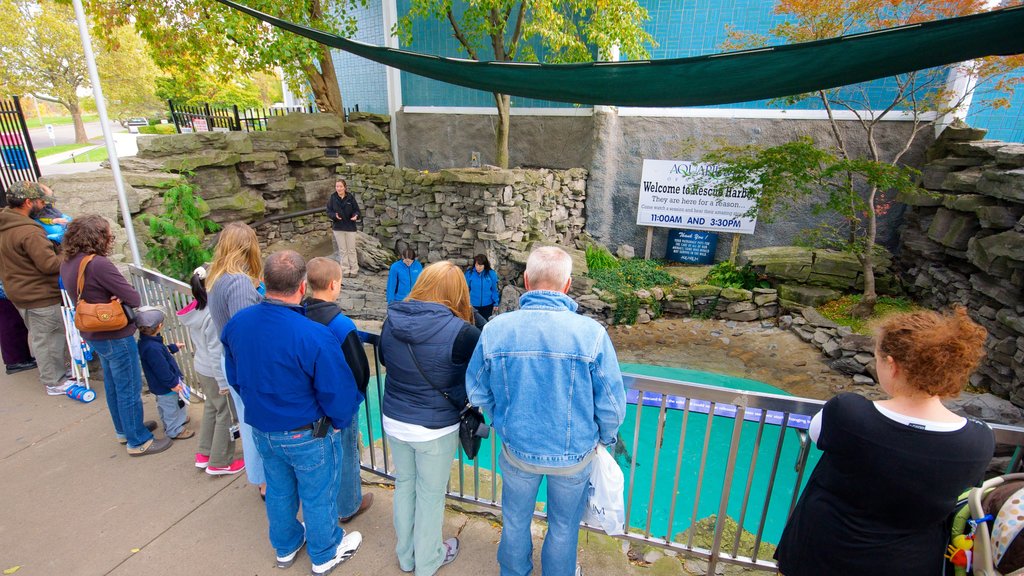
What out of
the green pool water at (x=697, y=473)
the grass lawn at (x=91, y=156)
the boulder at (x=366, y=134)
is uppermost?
the boulder at (x=366, y=134)

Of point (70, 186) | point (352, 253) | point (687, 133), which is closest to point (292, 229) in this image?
point (352, 253)

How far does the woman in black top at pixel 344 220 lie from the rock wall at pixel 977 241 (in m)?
8.96

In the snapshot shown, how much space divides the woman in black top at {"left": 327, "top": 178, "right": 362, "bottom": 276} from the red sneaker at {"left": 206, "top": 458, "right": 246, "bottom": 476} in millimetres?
6684

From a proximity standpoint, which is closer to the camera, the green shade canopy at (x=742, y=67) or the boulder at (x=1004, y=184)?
the green shade canopy at (x=742, y=67)

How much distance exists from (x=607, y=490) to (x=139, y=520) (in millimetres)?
2446

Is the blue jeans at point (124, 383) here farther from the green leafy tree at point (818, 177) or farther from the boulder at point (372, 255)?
the green leafy tree at point (818, 177)

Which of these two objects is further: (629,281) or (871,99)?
(629,281)

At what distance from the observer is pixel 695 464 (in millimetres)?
5090

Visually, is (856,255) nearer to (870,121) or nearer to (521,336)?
(870,121)

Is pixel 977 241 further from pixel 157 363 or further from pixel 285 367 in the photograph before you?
pixel 157 363

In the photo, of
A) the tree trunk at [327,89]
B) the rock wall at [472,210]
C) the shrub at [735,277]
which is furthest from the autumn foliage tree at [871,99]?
the tree trunk at [327,89]

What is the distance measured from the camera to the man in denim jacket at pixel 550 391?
1795 mm

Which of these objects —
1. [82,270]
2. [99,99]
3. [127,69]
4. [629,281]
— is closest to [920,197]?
[629,281]

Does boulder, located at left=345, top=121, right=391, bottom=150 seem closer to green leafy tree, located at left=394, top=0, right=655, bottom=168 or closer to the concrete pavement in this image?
green leafy tree, located at left=394, top=0, right=655, bottom=168
